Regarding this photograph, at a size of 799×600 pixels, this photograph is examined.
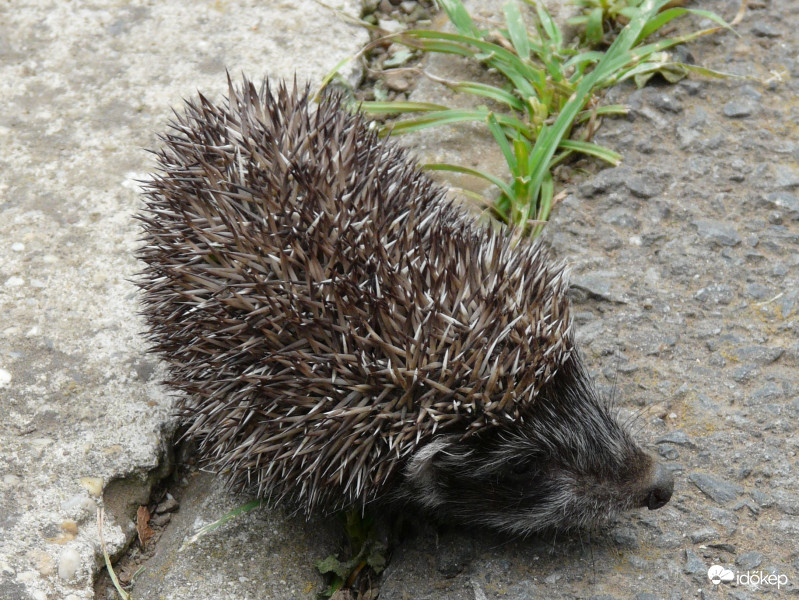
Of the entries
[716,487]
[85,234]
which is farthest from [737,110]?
[85,234]

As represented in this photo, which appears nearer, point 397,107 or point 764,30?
point 397,107

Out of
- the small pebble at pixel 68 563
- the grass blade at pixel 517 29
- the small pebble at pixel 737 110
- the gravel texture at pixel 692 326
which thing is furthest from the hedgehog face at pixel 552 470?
the grass blade at pixel 517 29

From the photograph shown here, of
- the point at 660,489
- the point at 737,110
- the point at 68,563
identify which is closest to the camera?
the point at 660,489

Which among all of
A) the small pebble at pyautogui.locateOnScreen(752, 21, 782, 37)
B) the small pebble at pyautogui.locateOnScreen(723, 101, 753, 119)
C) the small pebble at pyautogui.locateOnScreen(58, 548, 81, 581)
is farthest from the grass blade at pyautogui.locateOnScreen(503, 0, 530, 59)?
the small pebble at pyautogui.locateOnScreen(58, 548, 81, 581)

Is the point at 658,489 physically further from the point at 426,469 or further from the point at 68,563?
the point at 68,563

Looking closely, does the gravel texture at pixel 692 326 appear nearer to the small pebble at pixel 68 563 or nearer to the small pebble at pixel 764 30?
the small pebble at pixel 764 30

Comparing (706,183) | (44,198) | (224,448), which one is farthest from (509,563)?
(44,198)

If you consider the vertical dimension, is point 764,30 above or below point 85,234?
above
